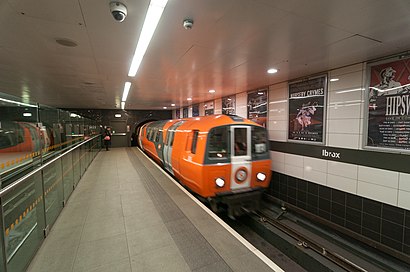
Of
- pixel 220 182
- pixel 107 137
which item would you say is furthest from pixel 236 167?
pixel 107 137

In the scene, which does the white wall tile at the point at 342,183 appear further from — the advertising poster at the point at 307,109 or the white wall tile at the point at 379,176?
the advertising poster at the point at 307,109

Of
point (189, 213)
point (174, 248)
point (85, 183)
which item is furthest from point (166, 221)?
point (85, 183)

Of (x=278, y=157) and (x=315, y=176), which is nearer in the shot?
(x=315, y=176)

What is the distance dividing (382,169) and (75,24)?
503cm

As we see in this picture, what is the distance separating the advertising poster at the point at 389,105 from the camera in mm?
2908

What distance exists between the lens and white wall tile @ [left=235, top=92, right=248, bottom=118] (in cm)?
657

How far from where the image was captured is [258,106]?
19.7ft

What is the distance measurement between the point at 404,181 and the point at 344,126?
127cm

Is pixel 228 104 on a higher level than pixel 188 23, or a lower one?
lower

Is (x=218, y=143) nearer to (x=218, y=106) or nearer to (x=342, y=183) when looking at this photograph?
(x=342, y=183)

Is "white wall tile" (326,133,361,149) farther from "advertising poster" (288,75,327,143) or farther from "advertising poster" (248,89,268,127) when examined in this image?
"advertising poster" (248,89,268,127)

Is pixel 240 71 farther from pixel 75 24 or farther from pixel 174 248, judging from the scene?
pixel 174 248

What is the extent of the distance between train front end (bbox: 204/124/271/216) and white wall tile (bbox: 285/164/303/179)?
114 centimetres

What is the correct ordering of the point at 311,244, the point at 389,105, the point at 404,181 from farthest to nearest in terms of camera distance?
the point at 311,244
the point at 389,105
the point at 404,181
